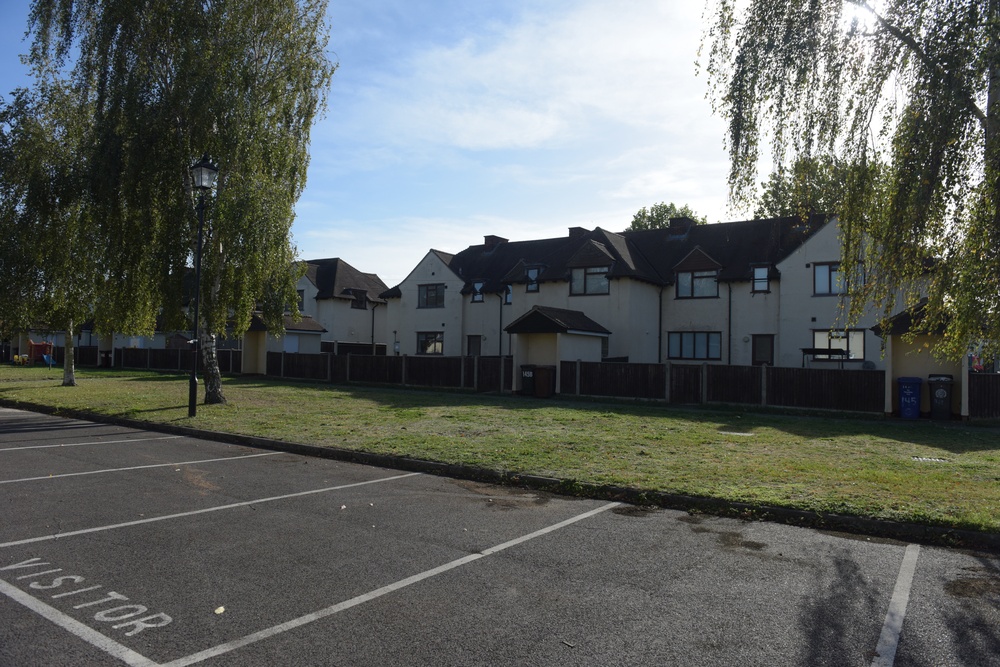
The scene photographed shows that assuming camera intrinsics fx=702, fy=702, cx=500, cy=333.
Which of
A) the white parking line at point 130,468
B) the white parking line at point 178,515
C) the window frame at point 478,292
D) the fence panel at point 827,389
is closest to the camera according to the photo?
the white parking line at point 178,515

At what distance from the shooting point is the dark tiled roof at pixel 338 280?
46.7 metres

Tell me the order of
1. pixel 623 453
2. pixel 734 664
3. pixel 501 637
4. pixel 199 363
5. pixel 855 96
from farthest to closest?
1. pixel 199 363
2. pixel 623 453
3. pixel 855 96
4. pixel 501 637
5. pixel 734 664

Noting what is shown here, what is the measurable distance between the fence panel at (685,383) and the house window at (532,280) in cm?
1232

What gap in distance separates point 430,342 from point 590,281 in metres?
10.9

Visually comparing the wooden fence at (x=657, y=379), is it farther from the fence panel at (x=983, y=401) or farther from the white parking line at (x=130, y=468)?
the white parking line at (x=130, y=468)

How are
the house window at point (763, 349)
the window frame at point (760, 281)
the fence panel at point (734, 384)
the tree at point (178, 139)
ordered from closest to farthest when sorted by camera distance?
the tree at point (178, 139), the fence panel at point (734, 384), the house window at point (763, 349), the window frame at point (760, 281)

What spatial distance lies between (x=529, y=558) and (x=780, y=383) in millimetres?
18847

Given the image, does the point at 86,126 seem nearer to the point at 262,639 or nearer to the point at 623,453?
the point at 623,453

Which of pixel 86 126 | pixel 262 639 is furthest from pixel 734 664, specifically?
pixel 86 126

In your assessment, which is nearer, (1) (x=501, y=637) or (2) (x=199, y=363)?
(1) (x=501, y=637)

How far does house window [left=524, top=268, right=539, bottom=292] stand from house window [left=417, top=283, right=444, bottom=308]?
575 cm

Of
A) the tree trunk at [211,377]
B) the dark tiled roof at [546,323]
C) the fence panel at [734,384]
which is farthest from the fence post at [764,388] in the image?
Answer: the tree trunk at [211,377]

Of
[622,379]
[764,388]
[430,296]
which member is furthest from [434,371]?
[764,388]

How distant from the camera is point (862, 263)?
36.8ft
